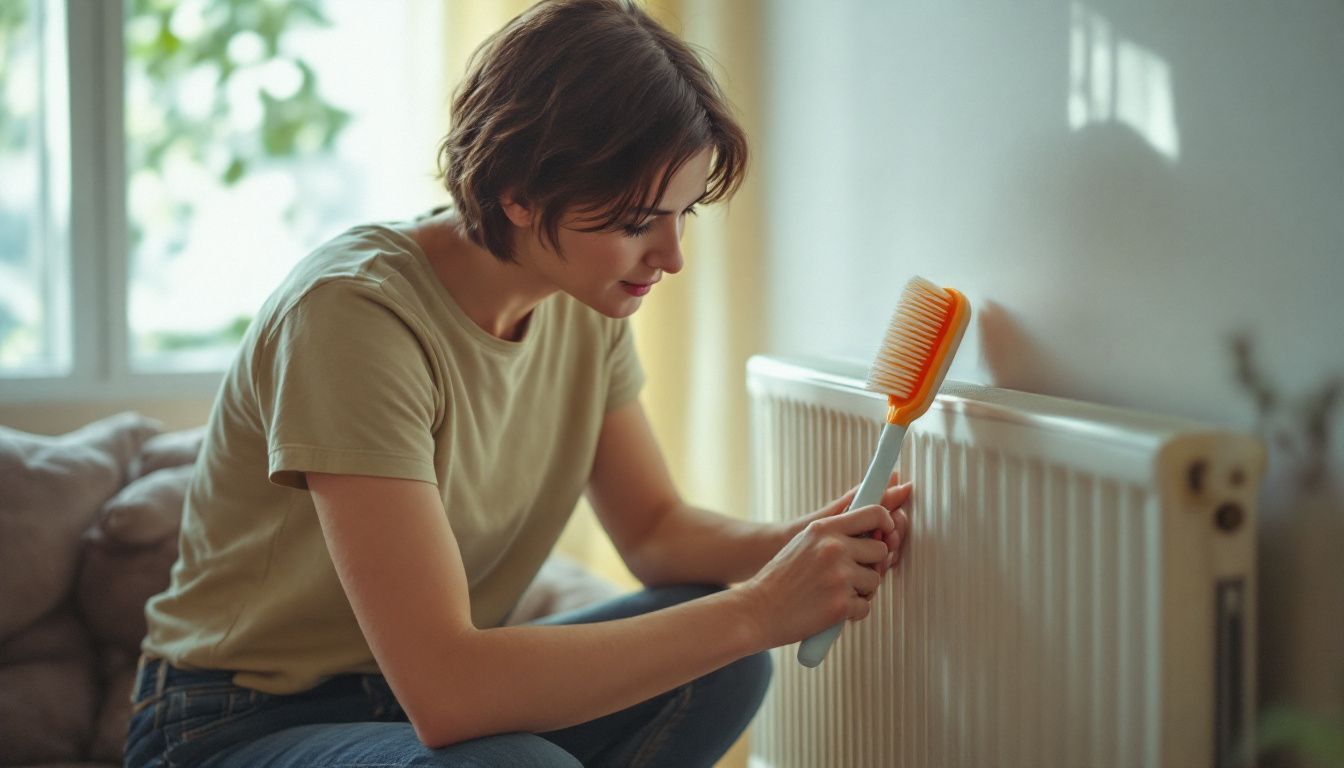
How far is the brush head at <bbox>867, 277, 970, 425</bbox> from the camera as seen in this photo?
965 millimetres

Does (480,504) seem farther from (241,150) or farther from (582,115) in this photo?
(241,150)

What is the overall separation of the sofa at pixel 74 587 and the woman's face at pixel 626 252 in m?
0.63

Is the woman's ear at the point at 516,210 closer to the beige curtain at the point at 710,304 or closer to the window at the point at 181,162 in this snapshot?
the beige curtain at the point at 710,304

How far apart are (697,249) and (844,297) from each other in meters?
0.45

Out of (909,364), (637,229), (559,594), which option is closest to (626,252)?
(637,229)

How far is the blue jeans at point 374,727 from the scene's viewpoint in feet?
3.08

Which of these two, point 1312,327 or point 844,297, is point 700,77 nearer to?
point 844,297

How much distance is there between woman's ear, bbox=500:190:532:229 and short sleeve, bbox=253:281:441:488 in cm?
14

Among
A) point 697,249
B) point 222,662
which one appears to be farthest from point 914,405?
point 697,249

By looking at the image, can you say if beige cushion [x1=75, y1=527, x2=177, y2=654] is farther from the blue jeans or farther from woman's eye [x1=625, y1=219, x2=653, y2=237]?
woman's eye [x1=625, y1=219, x2=653, y2=237]

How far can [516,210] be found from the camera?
1036 mm

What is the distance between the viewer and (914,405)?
3.18 ft

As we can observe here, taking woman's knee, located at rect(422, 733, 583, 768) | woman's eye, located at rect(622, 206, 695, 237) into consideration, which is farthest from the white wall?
woman's knee, located at rect(422, 733, 583, 768)

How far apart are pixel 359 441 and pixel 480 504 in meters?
0.26
